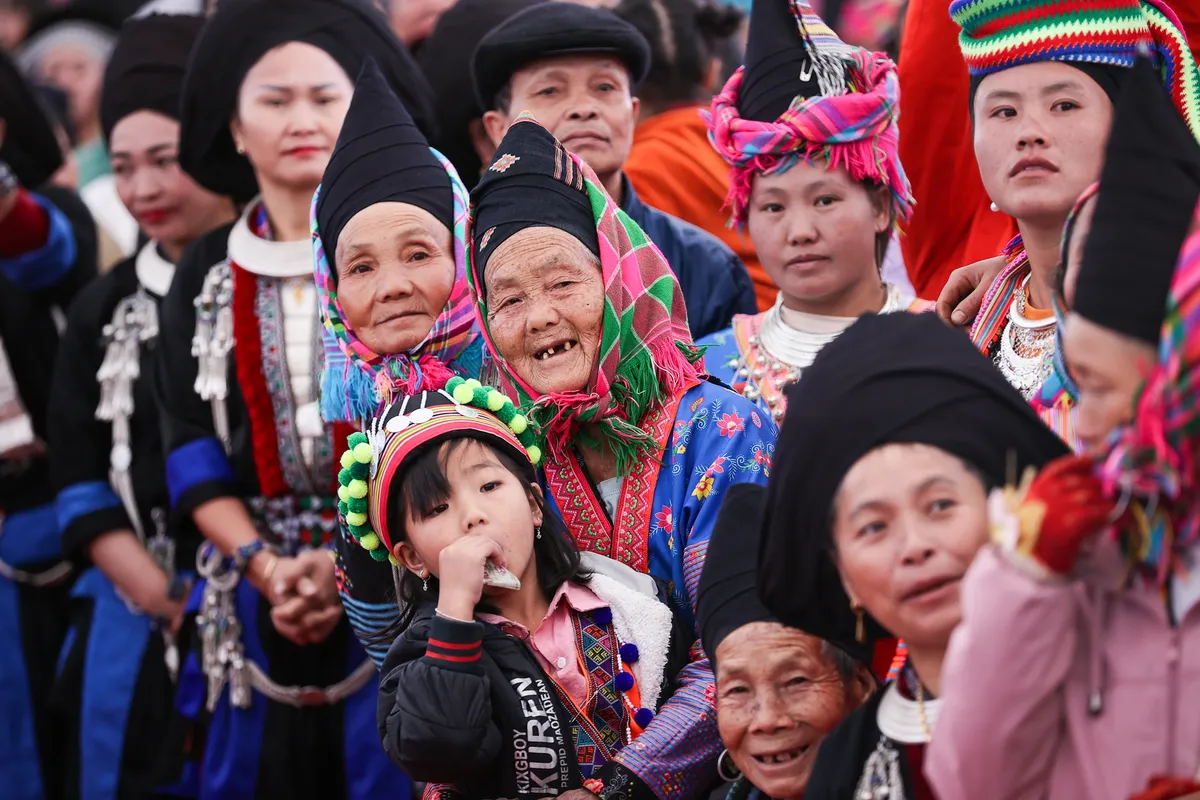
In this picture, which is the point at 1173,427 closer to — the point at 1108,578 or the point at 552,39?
the point at 1108,578

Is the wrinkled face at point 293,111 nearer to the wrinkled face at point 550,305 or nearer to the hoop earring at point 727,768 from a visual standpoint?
the wrinkled face at point 550,305

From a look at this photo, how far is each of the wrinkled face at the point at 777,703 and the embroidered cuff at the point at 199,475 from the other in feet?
7.12

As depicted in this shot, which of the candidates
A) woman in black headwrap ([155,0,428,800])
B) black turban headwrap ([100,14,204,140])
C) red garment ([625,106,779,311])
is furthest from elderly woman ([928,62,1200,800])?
black turban headwrap ([100,14,204,140])

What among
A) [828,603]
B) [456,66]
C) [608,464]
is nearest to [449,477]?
[608,464]

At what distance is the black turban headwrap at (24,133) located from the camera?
585 cm

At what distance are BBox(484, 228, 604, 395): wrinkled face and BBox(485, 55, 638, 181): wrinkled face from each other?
3.56 feet

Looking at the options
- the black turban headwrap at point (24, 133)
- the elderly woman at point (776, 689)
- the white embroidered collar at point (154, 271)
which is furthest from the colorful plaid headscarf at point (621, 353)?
the black turban headwrap at point (24, 133)

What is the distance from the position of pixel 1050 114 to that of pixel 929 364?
994mm

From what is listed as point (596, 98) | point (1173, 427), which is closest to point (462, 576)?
point (1173, 427)

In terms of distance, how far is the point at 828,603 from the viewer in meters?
2.53

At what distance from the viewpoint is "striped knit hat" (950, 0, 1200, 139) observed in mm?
3076

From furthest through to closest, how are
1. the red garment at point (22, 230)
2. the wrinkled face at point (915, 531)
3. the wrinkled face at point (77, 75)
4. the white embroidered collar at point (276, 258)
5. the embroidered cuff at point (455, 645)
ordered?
the wrinkled face at point (77, 75)
the red garment at point (22, 230)
the white embroidered collar at point (276, 258)
the embroidered cuff at point (455, 645)
the wrinkled face at point (915, 531)

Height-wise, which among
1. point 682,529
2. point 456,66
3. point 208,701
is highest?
point 456,66

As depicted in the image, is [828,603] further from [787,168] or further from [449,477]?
[787,168]
